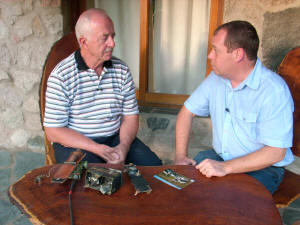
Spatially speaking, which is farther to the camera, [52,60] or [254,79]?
[52,60]

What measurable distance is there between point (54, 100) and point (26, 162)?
1.51 meters

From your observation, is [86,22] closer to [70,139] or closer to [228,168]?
[70,139]

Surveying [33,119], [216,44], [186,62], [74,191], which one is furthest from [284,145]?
[33,119]

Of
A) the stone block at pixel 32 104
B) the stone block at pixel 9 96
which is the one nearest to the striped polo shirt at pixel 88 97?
the stone block at pixel 32 104

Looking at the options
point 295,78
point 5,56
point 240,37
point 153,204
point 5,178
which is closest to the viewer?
point 153,204

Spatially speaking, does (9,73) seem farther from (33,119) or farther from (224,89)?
(224,89)

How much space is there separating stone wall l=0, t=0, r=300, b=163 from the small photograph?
1411 mm

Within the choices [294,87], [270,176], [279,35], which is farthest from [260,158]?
[279,35]

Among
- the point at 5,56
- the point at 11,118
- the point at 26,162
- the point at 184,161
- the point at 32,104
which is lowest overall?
the point at 26,162

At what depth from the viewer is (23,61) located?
293cm

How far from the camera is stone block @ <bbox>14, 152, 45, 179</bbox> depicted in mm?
2814

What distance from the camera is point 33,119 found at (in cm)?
312

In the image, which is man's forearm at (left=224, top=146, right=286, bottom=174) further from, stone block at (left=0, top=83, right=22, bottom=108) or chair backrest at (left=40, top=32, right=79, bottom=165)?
stone block at (left=0, top=83, right=22, bottom=108)

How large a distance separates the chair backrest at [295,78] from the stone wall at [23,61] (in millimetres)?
2024
